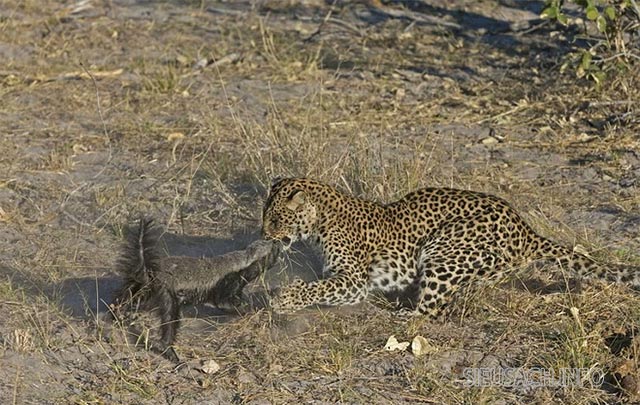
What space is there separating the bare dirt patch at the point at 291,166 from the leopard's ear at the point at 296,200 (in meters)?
0.55

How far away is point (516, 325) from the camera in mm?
7133

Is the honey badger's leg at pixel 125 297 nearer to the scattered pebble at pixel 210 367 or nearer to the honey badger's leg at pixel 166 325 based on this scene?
the honey badger's leg at pixel 166 325

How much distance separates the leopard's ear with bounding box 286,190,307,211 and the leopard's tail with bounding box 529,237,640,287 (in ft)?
4.58

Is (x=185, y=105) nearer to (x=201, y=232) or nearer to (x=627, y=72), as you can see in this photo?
(x=201, y=232)

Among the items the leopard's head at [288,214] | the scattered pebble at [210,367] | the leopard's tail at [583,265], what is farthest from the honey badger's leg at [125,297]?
the leopard's tail at [583,265]

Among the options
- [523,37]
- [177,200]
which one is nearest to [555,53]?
[523,37]

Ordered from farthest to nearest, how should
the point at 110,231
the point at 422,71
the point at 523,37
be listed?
the point at 523,37 → the point at 422,71 → the point at 110,231

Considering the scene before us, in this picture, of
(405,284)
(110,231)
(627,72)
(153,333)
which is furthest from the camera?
(627,72)

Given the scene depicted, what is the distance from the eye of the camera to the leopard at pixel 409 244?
289 inches

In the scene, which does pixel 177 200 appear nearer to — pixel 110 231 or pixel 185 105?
pixel 110 231

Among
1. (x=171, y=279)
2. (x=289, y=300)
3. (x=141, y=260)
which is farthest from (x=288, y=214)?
(x=141, y=260)

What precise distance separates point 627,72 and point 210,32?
189 inches

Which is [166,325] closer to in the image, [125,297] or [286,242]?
[125,297]

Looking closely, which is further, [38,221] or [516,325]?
[38,221]
